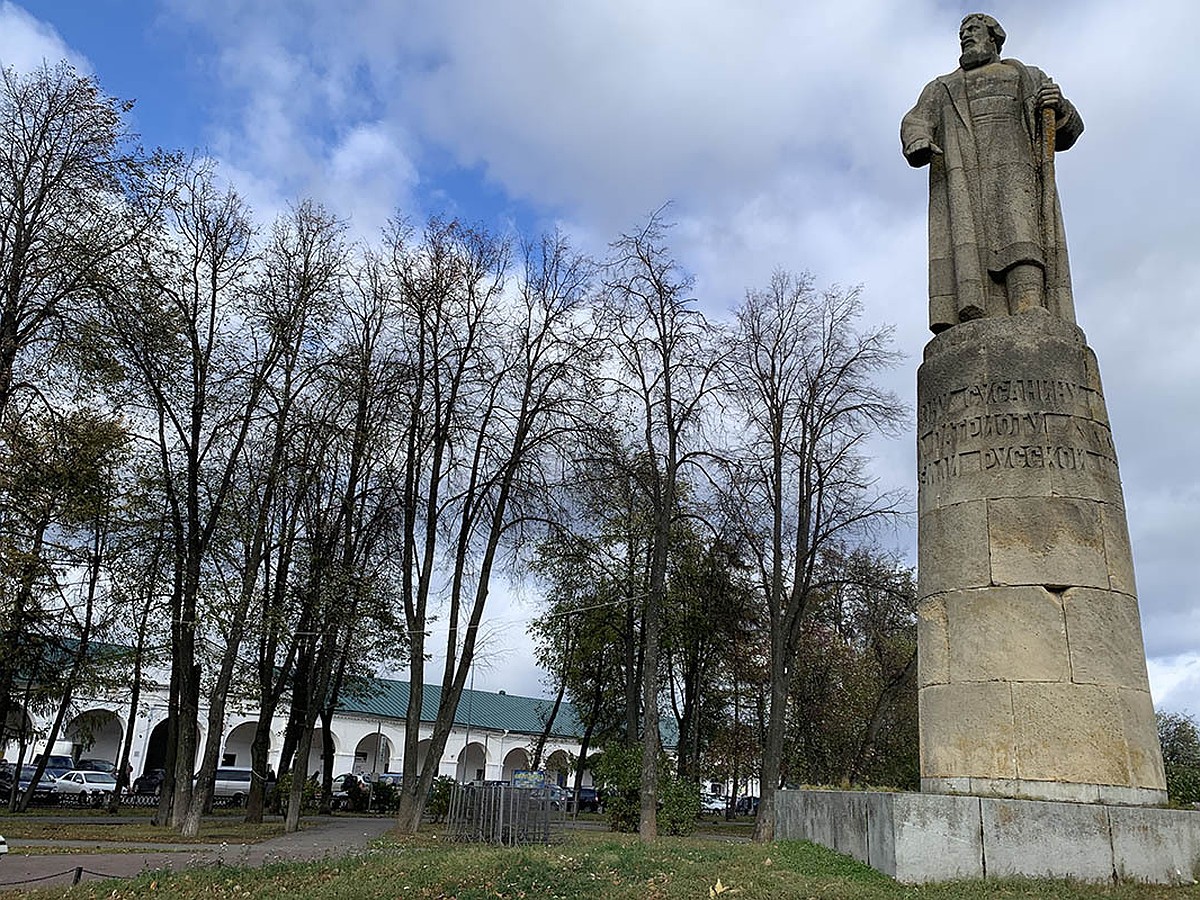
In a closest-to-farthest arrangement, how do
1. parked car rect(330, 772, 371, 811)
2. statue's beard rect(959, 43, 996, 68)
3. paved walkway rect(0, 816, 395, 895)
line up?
statue's beard rect(959, 43, 996, 68), paved walkway rect(0, 816, 395, 895), parked car rect(330, 772, 371, 811)

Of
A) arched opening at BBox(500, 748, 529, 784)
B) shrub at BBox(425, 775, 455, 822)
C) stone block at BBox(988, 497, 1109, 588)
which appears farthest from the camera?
arched opening at BBox(500, 748, 529, 784)

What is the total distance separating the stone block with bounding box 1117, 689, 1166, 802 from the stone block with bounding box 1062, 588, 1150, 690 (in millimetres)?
123

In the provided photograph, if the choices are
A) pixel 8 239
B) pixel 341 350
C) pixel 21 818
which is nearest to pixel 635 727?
pixel 341 350

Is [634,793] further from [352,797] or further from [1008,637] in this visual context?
[1008,637]

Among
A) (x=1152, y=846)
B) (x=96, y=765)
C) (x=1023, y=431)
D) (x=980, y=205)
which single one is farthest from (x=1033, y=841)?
(x=96, y=765)

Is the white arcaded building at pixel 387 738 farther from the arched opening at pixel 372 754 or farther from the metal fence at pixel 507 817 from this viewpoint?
the metal fence at pixel 507 817

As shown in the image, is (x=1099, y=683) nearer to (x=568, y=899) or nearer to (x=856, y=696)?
(x=568, y=899)

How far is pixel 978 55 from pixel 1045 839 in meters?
8.19

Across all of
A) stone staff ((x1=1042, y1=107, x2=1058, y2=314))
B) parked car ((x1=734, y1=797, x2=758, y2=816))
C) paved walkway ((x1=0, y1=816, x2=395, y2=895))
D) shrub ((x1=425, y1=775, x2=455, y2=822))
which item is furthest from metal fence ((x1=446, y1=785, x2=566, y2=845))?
parked car ((x1=734, y1=797, x2=758, y2=816))

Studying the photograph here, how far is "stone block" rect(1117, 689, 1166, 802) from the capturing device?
8.02 m

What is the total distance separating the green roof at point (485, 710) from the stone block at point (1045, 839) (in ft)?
146

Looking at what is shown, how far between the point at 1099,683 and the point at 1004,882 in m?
2.00

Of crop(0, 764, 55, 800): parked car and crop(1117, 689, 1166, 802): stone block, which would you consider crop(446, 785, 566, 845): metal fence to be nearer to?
crop(1117, 689, 1166, 802): stone block

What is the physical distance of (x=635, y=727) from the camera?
31828 millimetres
